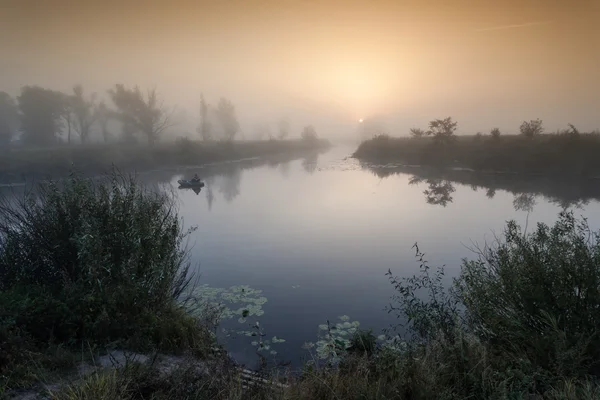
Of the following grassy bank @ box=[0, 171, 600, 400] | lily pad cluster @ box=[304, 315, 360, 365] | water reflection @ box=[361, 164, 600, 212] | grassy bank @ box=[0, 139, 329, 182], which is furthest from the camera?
grassy bank @ box=[0, 139, 329, 182]

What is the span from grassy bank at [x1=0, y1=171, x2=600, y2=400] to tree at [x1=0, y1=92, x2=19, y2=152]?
6430 centimetres

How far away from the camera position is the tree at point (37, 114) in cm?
5825

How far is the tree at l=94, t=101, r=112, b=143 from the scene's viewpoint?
63919mm

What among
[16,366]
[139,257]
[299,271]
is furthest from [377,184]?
[16,366]

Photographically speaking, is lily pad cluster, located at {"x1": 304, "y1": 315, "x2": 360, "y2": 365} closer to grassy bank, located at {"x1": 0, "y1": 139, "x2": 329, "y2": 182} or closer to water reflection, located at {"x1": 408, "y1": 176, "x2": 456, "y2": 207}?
water reflection, located at {"x1": 408, "y1": 176, "x2": 456, "y2": 207}

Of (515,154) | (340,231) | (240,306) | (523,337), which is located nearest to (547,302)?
(523,337)

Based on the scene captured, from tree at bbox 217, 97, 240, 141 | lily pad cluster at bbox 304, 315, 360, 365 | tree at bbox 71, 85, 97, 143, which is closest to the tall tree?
tree at bbox 71, 85, 97, 143

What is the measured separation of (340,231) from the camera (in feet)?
59.1

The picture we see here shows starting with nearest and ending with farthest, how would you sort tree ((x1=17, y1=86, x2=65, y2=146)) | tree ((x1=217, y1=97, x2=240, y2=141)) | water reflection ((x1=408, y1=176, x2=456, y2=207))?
water reflection ((x1=408, y1=176, x2=456, y2=207)) < tree ((x1=17, y1=86, x2=65, y2=146)) < tree ((x1=217, y1=97, x2=240, y2=141))

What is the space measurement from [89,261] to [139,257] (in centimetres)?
102

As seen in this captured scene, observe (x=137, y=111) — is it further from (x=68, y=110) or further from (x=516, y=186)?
(x=516, y=186)

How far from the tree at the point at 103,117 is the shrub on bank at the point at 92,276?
62289mm

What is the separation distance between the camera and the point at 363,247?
49.9 feet

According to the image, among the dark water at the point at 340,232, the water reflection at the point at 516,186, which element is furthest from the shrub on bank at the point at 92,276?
the water reflection at the point at 516,186
